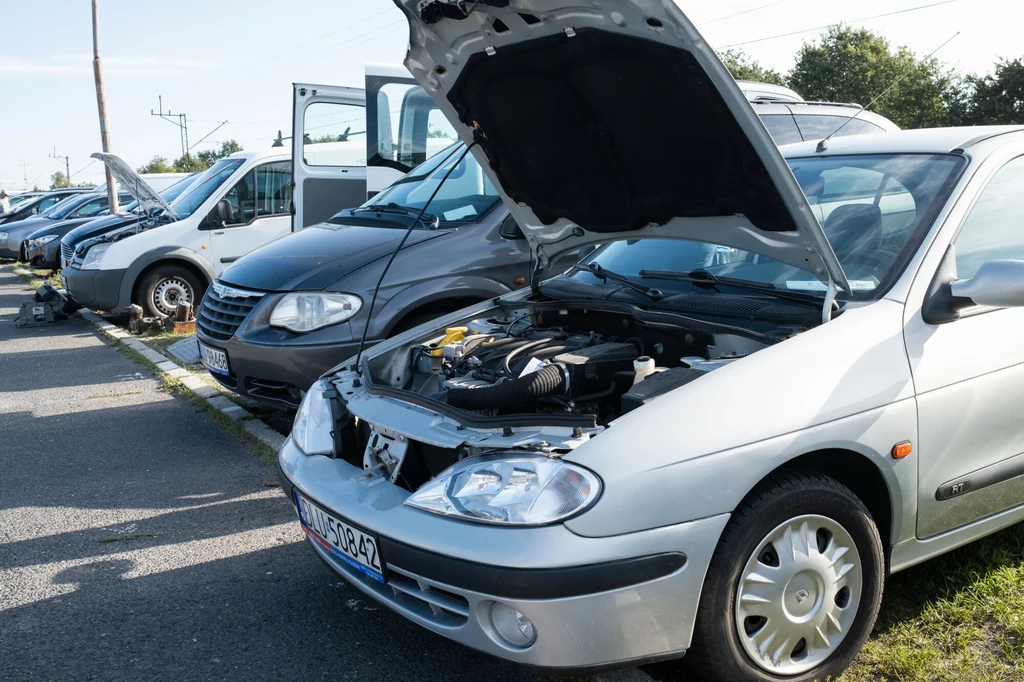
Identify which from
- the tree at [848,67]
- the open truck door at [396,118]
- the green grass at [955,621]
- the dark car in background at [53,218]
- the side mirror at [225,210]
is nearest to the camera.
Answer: the green grass at [955,621]

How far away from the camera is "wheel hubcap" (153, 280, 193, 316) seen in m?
10.5

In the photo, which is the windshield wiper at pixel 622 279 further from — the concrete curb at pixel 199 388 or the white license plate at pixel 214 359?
the white license plate at pixel 214 359

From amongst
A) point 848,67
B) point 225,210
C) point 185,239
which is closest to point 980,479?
point 225,210

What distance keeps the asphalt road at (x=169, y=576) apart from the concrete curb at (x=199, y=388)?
7.4 inches

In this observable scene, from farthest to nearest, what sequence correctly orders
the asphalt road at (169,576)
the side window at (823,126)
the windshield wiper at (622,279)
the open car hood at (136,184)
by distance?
the open car hood at (136,184) → the side window at (823,126) → the windshield wiper at (622,279) → the asphalt road at (169,576)

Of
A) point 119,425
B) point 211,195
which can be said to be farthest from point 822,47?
point 119,425

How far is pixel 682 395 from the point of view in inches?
97.0

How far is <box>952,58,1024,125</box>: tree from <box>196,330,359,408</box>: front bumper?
38363 mm

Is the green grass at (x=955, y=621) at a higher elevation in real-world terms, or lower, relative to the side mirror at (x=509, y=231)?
lower

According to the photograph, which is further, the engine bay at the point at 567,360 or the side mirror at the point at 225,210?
the side mirror at the point at 225,210

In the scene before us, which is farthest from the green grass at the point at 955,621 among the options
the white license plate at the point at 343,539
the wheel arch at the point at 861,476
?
the white license plate at the point at 343,539

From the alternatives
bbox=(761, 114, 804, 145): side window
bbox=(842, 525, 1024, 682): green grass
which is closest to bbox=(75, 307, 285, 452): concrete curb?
bbox=(842, 525, 1024, 682): green grass

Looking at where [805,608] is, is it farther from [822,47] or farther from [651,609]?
[822,47]

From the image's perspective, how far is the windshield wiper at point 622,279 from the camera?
3473 mm
